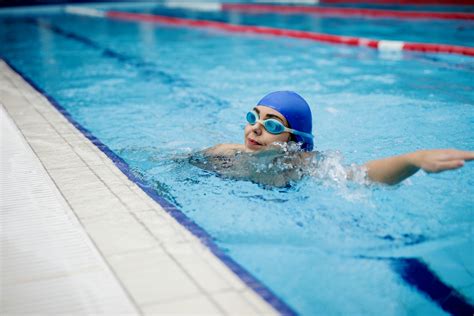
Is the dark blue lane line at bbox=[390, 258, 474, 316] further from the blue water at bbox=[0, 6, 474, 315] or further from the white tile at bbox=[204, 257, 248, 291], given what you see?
the white tile at bbox=[204, 257, 248, 291]

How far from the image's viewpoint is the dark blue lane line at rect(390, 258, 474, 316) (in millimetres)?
2111

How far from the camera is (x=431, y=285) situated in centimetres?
227

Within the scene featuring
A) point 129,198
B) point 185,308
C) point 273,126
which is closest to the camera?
point 185,308

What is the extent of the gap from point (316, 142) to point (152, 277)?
2828mm

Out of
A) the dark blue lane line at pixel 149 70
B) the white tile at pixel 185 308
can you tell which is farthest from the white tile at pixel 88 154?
the dark blue lane line at pixel 149 70

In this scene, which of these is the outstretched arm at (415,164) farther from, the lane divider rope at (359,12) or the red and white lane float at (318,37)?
the lane divider rope at (359,12)

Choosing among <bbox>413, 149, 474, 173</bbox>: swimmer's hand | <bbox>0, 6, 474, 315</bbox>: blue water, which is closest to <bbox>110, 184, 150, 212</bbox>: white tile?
<bbox>0, 6, 474, 315</bbox>: blue water

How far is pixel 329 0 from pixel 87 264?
20989 mm

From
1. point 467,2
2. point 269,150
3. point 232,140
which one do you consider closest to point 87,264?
point 269,150

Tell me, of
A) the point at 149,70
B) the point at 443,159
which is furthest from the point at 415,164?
the point at 149,70

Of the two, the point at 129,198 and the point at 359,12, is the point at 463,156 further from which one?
the point at 359,12

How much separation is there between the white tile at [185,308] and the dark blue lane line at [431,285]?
105 centimetres

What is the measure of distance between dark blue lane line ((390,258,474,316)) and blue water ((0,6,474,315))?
0.07ft

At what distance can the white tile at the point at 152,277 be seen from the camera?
5.79ft
